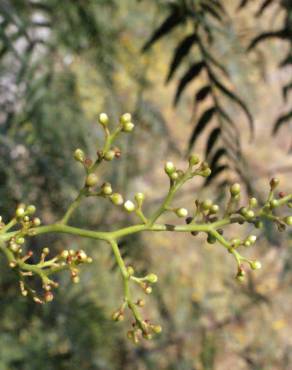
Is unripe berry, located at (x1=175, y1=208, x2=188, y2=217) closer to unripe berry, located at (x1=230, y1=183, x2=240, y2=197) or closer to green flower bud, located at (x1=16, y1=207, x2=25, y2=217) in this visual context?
unripe berry, located at (x1=230, y1=183, x2=240, y2=197)

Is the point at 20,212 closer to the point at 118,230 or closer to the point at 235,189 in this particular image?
the point at 118,230

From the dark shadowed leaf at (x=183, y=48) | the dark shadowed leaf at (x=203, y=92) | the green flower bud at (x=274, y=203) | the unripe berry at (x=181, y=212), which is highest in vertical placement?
the unripe berry at (x=181, y=212)

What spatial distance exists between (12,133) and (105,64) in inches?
14.7

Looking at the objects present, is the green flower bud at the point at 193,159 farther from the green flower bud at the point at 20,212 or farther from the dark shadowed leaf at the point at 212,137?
the dark shadowed leaf at the point at 212,137

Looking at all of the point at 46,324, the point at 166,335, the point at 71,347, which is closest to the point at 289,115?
the point at 71,347

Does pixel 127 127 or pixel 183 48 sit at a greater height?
pixel 127 127

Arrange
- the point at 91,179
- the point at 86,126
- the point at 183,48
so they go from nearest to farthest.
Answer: the point at 91,179
the point at 183,48
the point at 86,126

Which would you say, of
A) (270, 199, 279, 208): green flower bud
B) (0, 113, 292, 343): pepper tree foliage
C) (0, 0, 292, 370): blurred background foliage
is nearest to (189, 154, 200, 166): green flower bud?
(0, 113, 292, 343): pepper tree foliage

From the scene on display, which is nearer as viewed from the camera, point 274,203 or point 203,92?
point 274,203

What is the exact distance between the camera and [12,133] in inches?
75.3

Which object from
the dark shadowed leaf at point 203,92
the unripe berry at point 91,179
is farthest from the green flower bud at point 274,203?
the dark shadowed leaf at point 203,92

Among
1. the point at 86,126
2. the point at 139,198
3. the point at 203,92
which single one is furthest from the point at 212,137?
the point at 86,126

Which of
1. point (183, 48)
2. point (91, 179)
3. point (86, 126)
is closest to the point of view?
point (91, 179)

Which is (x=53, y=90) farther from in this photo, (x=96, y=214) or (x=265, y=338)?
(x=265, y=338)
